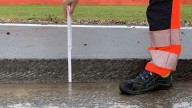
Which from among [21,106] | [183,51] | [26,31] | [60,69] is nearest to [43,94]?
[21,106]

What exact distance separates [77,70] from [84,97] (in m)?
0.65

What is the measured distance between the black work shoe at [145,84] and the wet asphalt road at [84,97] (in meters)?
0.04

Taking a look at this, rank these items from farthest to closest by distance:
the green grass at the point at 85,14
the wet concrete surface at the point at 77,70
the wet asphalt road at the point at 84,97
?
the green grass at the point at 85,14 → the wet concrete surface at the point at 77,70 → the wet asphalt road at the point at 84,97

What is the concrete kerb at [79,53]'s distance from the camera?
4.05 meters

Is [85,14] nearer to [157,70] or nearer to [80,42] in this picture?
[80,42]

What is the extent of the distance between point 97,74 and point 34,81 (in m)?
0.49

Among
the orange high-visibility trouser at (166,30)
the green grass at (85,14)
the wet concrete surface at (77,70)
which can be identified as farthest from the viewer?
the green grass at (85,14)

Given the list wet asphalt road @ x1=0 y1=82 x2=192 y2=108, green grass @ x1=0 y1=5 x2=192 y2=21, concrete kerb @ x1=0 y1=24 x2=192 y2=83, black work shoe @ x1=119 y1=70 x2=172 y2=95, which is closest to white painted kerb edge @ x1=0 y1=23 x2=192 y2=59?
concrete kerb @ x1=0 y1=24 x2=192 y2=83

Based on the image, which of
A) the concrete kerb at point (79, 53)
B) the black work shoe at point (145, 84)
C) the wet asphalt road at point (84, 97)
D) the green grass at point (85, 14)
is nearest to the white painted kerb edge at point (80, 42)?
the concrete kerb at point (79, 53)

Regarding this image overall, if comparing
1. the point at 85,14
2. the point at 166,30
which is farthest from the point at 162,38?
the point at 85,14

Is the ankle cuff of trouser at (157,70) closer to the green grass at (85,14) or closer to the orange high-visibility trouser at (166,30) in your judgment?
the orange high-visibility trouser at (166,30)

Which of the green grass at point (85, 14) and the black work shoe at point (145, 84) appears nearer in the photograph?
the black work shoe at point (145, 84)

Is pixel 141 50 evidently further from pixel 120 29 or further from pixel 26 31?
pixel 26 31

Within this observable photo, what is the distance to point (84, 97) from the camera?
342 cm
